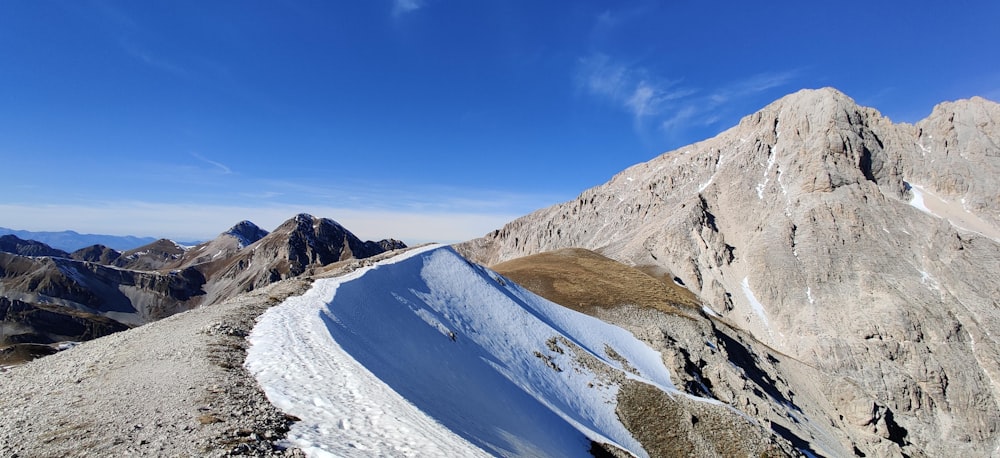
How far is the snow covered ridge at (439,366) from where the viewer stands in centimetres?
1177

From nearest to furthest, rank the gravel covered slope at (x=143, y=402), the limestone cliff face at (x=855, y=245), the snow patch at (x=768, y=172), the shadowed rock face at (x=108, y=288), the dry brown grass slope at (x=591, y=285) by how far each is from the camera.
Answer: the gravel covered slope at (x=143, y=402) < the dry brown grass slope at (x=591, y=285) < the limestone cliff face at (x=855, y=245) < the snow patch at (x=768, y=172) < the shadowed rock face at (x=108, y=288)

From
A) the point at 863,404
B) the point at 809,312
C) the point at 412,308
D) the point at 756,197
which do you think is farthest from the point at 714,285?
the point at 412,308

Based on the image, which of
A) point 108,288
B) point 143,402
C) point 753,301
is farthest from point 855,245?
point 108,288

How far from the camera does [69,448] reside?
820 centimetres

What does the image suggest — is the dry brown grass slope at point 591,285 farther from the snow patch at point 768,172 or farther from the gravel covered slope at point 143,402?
the snow patch at point 768,172

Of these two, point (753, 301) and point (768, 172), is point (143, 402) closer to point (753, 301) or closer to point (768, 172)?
point (753, 301)

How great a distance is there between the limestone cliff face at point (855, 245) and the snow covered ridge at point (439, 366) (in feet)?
144

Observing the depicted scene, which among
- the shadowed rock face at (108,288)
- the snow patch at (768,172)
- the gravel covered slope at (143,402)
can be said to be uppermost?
the snow patch at (768,172)

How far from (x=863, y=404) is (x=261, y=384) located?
70.0 meters

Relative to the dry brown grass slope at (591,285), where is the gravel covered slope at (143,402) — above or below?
below

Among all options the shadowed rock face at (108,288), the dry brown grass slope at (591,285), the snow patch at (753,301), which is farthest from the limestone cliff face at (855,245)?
the shadowed rock face at (108,288)

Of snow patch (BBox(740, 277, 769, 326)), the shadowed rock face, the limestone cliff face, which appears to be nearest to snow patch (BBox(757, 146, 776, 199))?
the limestone cliff face

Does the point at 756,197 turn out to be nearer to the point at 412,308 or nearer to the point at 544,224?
the point at 544,224

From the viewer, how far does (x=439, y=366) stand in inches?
917
